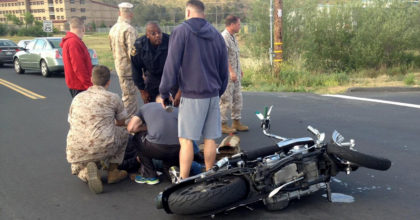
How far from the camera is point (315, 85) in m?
13.1

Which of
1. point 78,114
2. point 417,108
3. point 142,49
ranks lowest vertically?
point 417,108

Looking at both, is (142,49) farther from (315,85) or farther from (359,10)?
(359,10)

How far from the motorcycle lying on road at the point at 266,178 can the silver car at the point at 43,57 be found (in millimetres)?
13756

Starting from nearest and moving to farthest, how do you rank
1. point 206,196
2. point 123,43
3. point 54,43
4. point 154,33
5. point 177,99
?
point 206,196 < point 177,99 < point 154,33 < point 123,43 < point 54,43

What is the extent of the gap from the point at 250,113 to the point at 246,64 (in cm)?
773

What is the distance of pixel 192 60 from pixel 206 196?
1.37m

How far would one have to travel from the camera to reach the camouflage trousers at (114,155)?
483cm

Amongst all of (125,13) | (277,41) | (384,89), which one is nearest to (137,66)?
(125,13)

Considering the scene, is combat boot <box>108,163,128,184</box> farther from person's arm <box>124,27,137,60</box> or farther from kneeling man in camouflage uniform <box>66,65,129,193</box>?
person's arm <box>124,27,137,60</box>

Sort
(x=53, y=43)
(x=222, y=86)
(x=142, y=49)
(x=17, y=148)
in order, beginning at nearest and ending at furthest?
(x=222, y=86) < (x=142, y=49) < (x=17, y=148) < (x=53, y=43)

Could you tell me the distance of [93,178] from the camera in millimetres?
4590

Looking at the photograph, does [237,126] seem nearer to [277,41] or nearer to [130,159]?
[130,159]

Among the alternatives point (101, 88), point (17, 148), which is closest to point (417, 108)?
point (101, 88)

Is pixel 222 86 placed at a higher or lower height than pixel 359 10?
lower
